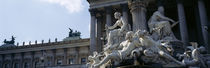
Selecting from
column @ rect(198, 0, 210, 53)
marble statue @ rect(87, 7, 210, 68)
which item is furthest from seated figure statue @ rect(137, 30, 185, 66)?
column @ rect(198, 0, 210, 53)

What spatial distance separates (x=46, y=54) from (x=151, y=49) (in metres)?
49.4

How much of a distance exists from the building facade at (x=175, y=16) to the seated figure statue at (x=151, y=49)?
1804 cm

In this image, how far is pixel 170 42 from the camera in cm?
1500

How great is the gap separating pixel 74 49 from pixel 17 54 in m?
15.2

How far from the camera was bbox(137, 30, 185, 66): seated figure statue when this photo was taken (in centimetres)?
1307

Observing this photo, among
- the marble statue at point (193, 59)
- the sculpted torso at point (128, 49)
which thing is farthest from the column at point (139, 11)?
the marble statue at point (193, 59)

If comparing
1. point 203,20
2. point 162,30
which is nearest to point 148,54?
point 162,30

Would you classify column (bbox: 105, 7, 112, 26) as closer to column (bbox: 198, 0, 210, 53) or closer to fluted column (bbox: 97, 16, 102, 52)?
fluted column (bbox: 97, 16, 102, 52)

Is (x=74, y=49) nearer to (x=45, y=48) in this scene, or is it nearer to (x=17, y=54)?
(x=45, y=48)

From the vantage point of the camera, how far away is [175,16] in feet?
139

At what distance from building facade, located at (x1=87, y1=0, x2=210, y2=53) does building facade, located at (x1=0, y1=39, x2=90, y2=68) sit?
39.2 feet

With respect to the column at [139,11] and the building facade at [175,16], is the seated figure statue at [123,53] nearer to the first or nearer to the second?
the column at [139,11]

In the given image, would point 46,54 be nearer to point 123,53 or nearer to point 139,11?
point 139,11

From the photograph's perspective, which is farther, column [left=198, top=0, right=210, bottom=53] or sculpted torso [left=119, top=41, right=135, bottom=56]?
column [left=198, top=0, right=210, bottom=53]
